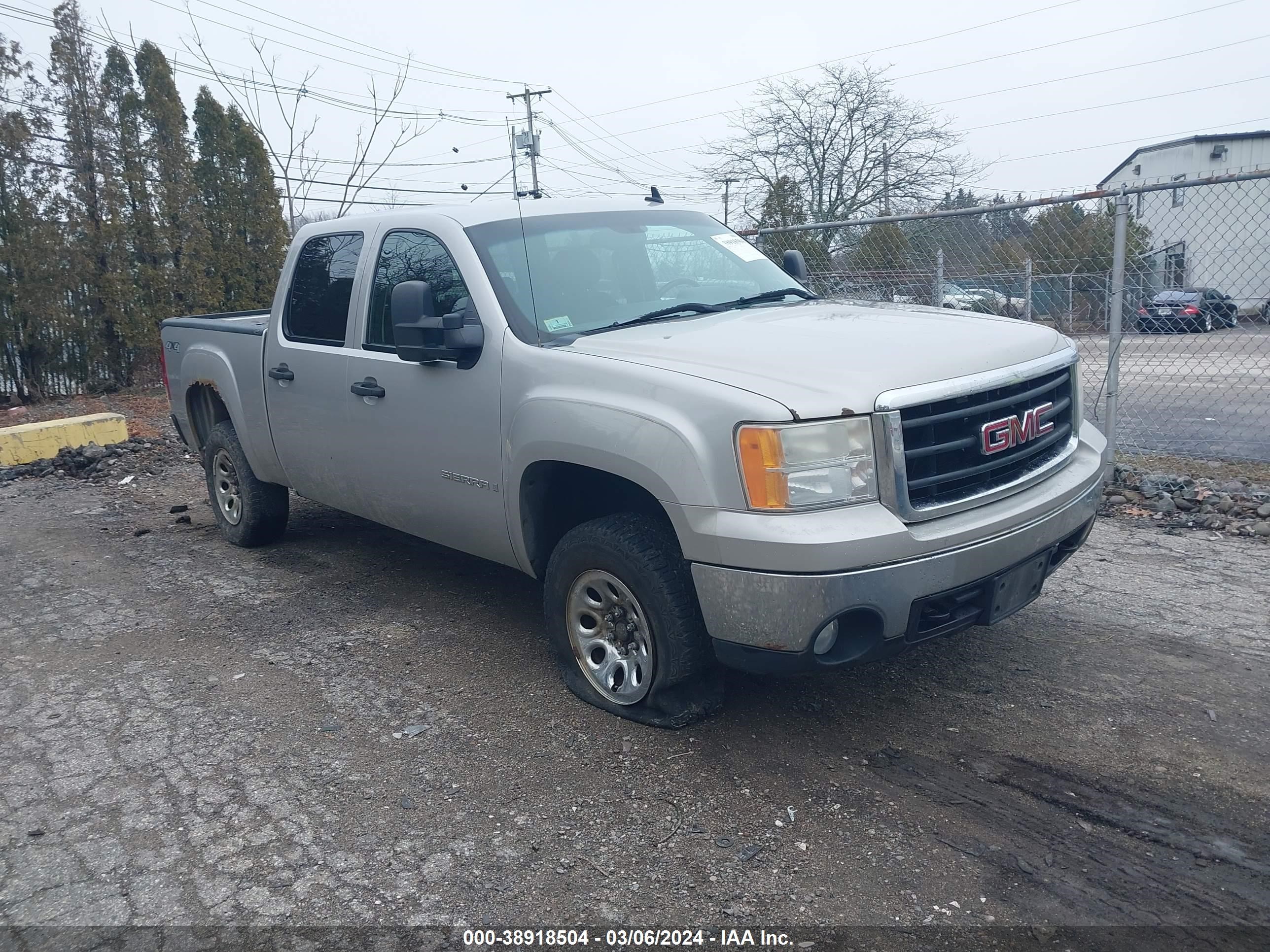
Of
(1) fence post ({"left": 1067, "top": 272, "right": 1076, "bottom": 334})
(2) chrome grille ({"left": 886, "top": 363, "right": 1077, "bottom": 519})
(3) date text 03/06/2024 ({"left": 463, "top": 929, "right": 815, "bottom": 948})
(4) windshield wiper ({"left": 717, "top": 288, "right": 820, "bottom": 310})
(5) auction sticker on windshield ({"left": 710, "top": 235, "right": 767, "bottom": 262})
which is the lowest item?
(3) date text 03/06/2024 ({"left": 463, "top": 929, "right": 815, "bottom": 948})

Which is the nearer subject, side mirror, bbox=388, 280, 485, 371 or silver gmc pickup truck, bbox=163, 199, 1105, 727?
silver gmc pickup truck, bbox=163, 199, 1105, 727

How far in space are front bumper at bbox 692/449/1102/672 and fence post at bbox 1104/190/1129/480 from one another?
12.2ft

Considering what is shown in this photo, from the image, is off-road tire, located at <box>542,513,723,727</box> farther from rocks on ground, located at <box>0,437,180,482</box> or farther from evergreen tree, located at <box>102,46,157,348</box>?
evergreen tree, located at <box>102,46,157,348</box>

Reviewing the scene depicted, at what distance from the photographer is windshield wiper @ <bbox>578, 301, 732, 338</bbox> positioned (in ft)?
13.5

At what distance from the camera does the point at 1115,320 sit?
658 centimetres

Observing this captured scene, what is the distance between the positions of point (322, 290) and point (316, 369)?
17.5 inches

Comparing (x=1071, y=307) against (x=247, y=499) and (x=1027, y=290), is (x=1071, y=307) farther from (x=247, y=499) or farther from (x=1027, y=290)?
(x=247, y=499)

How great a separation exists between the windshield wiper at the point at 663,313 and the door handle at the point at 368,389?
1.14m

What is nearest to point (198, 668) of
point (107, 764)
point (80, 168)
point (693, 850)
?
point (107, 764)

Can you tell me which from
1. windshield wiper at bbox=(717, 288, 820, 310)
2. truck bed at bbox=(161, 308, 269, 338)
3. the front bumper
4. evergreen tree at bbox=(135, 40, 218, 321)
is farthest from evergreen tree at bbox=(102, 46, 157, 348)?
the front bumper

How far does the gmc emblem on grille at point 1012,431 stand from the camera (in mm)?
3420

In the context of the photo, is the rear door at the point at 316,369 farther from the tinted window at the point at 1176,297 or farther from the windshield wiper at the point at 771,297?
the tinted window at the point at 1176,297

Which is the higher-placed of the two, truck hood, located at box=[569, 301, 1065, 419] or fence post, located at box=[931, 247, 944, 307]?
fence post, located at box=[931, 247, 944, 307]

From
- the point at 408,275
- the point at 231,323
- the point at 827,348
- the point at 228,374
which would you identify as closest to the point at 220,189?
the point at 231,323
